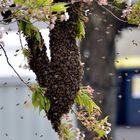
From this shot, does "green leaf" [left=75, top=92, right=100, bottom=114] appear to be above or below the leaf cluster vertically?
below

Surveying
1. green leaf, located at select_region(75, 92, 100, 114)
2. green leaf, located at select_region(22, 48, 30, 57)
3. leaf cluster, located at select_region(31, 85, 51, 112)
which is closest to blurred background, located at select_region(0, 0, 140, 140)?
green leaf, located at select_region(75, 92, 100, 114)

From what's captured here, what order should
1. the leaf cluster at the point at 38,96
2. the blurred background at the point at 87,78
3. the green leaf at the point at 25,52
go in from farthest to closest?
the blurred background at the point at 87,78, the green leaf at the point at 25,52, the leaf cluster at the point at 38,96

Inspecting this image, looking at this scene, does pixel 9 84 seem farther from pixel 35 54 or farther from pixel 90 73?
pixel 35 54

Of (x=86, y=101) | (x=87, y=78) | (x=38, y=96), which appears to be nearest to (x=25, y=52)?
(x=38, y=96)

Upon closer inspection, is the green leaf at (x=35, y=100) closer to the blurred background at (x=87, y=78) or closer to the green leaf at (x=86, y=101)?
the green leaf at (x=86, y=101)

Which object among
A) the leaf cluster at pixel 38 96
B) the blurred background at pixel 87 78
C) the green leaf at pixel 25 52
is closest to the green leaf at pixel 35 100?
the leaf cluster at pixel 38 96

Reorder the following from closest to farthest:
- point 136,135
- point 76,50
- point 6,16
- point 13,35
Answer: point 6,16 < point 76,50 < point 13,35 < point 136,135

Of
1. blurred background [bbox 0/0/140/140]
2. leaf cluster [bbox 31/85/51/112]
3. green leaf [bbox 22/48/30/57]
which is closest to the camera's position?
leaf cluster [bbox 31/85/51/112]

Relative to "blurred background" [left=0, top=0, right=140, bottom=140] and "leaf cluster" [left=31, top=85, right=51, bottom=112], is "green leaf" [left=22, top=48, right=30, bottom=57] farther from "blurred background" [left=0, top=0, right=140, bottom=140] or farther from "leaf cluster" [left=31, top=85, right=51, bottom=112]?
"blurred background" [left=0, top=0, right=140, bottom=140]

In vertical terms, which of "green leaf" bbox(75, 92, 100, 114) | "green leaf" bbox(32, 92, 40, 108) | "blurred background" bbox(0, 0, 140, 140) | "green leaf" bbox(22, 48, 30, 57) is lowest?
"blurred background" bbox(0, 0, 140, 140)

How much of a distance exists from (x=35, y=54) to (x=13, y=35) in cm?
363

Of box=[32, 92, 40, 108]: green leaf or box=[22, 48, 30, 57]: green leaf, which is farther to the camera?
box=[22, 48, 30, 57]: green leaf

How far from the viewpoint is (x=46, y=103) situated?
3.74 metres

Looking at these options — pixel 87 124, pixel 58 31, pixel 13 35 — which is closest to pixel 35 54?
pixel 58 31
